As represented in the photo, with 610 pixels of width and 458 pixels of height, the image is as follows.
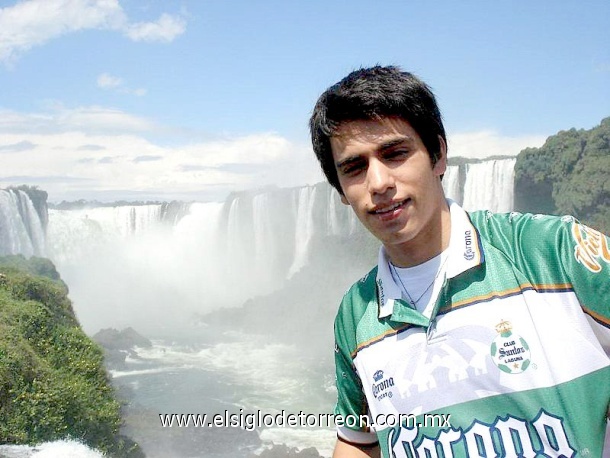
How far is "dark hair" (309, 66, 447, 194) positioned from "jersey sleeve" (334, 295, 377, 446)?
607 millimetres

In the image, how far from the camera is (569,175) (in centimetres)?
3334

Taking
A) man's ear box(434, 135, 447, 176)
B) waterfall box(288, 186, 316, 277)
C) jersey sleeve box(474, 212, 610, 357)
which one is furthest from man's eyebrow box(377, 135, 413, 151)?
waterfall box(288, 186, 316, 277)

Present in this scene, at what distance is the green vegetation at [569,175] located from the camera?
103ft

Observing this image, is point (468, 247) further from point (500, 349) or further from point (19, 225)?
point (19, 225)

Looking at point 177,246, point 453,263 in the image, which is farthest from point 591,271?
point 177,246

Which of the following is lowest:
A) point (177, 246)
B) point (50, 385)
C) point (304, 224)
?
point (177, 246)

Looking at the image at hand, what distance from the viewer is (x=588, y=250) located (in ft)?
4.13

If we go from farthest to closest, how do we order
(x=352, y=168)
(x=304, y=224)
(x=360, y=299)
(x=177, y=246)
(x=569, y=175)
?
(x=177, y=246), (x=304, y=224), (x=569, y=175), (x=360, y=299), (x=352, y=168)

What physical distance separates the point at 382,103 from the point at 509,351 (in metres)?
0.77

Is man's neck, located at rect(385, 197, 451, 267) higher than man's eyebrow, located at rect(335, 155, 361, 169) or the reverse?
the reverse

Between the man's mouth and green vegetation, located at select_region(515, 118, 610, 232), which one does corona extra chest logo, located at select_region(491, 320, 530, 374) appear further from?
green vegetation, located at select_region(515, 118, 610, 232)

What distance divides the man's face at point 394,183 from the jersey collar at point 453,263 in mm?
54

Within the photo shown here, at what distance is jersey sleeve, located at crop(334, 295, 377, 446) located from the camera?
168cm

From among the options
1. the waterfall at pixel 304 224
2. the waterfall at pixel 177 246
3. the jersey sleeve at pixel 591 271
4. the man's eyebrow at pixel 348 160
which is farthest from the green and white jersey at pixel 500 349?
the waterfall at pixel 304 224
